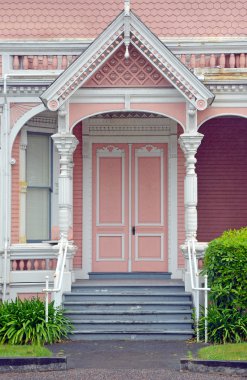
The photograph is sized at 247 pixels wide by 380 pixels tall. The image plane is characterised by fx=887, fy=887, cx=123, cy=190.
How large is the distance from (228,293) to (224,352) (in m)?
1.92

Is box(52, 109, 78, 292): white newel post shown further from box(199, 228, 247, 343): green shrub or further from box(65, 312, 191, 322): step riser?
box(199, 228, 247, 343): green shrub

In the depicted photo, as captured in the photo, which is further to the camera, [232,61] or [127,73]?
[232,61]

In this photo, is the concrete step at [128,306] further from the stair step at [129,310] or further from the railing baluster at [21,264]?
the railing baluster at [21,264]

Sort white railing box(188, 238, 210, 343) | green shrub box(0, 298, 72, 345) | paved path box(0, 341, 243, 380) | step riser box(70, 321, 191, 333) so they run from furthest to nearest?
step riser box(70, 321, 191, 333) → white railing box(188, 238, 210, 343) → green shrub box(0, 298, 72, 345) → paved path box(0, 341, 243, 380)

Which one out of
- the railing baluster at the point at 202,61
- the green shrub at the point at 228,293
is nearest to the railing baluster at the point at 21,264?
the green shrub at the point at 228,293

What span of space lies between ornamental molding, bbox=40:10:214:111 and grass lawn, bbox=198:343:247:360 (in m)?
4.97

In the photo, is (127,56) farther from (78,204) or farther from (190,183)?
(78,204)

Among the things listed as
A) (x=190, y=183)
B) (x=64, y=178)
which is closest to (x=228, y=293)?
(x=190, y=183)

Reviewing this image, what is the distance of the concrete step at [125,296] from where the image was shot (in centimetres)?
1682

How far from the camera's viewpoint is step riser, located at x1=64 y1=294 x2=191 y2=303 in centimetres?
1680

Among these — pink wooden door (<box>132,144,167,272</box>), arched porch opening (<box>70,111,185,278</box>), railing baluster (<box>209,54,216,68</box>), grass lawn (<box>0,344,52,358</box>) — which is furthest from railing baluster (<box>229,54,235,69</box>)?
grass lawn (<box>0,344,52,358</box>)

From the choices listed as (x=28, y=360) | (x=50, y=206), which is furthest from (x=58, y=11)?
(x=28, y=360)

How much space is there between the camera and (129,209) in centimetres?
1892

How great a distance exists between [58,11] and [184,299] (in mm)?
7277
